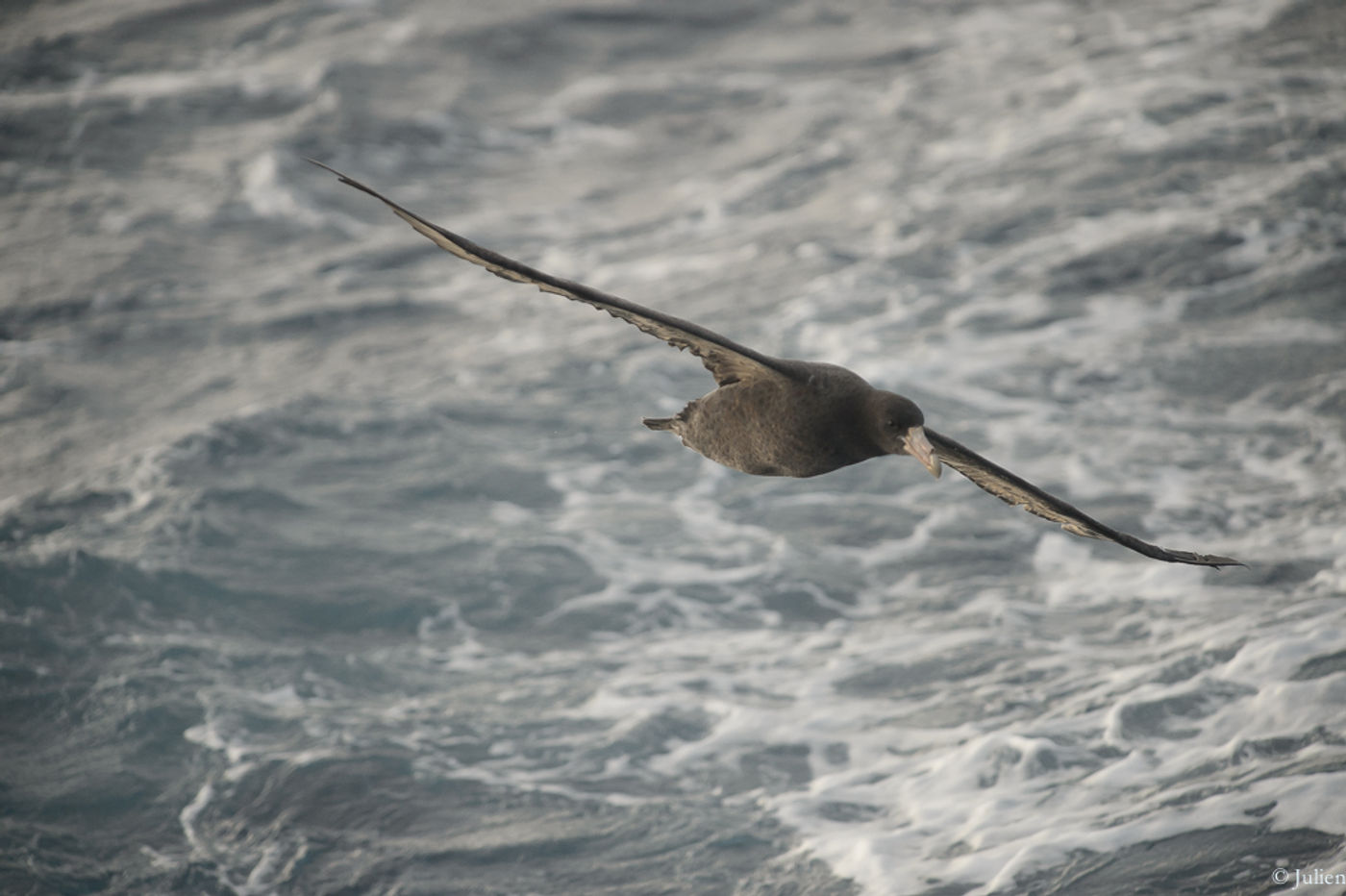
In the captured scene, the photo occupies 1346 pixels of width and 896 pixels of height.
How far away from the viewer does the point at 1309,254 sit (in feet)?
74.3

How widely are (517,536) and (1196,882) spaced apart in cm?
1046

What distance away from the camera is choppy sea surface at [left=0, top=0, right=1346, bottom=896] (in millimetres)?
14531

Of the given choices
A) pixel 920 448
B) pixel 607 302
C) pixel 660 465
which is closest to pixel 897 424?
pixel 920 448

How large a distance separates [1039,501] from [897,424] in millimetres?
1656

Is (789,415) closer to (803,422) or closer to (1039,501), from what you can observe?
(803,422)

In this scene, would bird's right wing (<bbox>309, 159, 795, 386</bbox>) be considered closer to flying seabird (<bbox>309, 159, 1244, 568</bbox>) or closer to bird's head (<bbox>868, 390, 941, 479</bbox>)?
flying seabird (<bbox>309, 159, 1244, 568</bbox>)

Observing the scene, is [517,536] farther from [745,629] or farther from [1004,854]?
[1004,854]

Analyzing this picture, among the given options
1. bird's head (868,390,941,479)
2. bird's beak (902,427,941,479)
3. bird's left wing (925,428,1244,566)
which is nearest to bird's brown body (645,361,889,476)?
bird's head (868,390,941,479)

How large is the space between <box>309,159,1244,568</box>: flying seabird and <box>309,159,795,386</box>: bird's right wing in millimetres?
10

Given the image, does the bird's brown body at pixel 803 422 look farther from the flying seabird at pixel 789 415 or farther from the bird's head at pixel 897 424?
the bird's head at pixel 897 424

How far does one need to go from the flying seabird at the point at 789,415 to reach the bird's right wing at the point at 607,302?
1cm

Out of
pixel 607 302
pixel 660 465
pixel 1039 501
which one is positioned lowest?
pixel 660 465

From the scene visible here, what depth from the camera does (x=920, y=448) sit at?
858 centimetres

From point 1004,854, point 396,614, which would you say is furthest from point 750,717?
point 396,614
